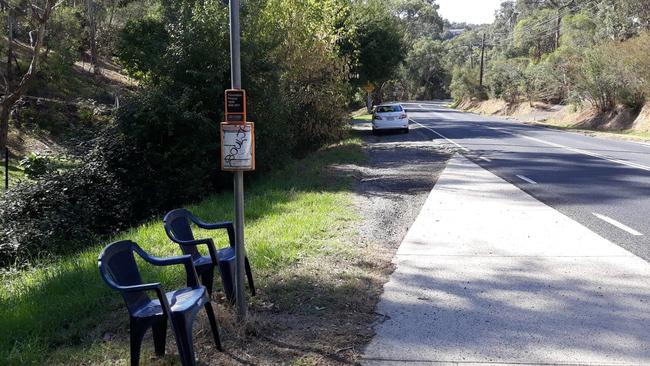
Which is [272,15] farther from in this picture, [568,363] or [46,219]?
[568,363]

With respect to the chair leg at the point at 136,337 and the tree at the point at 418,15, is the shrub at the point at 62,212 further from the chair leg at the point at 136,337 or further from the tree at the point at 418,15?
the tree at the point at 418,15

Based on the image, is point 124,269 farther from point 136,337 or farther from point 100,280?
point 100,280

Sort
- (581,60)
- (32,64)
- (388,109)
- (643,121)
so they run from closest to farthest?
(32,64) → (388,109) → (643,121) → (581,60)

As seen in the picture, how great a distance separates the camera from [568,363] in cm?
412

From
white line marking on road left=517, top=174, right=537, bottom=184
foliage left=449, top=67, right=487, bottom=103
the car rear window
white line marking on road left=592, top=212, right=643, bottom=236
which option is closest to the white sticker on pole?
white line marking on road left=592, top=212, right=643, bottom=236

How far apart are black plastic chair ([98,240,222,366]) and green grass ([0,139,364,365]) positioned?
473mm

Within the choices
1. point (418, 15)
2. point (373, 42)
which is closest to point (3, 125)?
point (373, 42)

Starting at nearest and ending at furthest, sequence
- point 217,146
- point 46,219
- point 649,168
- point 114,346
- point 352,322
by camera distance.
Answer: point 114,346, point 352,322, point 46,219, point 217,146, point 649,168

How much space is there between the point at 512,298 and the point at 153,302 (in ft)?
10.2

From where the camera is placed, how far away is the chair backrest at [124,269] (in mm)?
3816

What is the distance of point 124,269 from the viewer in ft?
13.2

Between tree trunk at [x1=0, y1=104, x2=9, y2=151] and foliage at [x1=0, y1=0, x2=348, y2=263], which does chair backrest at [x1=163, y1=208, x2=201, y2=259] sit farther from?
tree trunk at [x1=0, y1=104, x2=9, y2=151]

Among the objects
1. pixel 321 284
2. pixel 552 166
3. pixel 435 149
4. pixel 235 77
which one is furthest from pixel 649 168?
pixel 235 77

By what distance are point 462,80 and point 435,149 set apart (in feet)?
198
